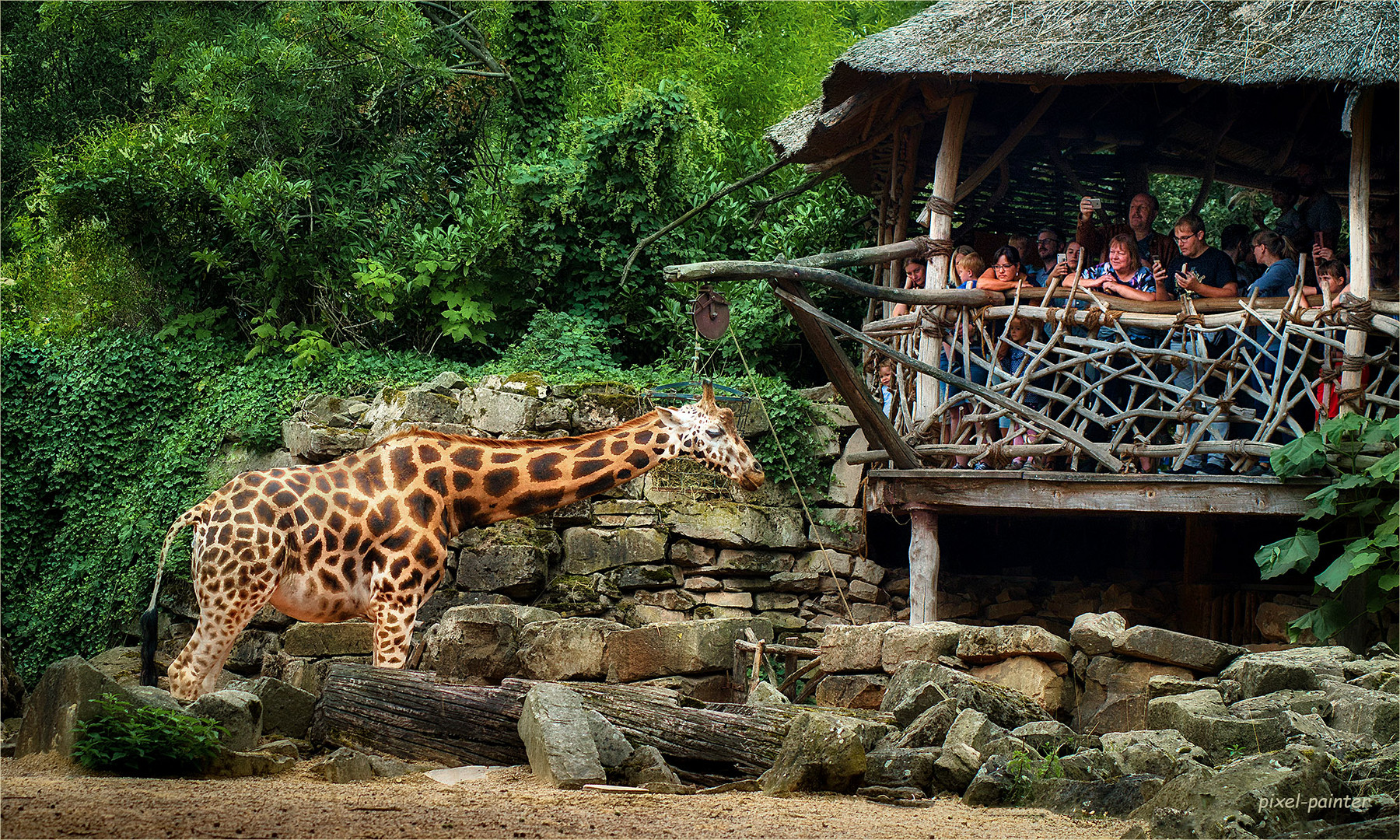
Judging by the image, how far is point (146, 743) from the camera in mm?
5680

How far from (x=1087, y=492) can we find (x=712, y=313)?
3098 mm

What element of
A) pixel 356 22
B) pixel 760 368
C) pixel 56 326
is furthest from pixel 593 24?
pixel 56 326

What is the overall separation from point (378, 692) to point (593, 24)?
497 inches

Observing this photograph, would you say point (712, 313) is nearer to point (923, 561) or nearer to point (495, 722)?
point (923, 561)

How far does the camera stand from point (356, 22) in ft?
47.8

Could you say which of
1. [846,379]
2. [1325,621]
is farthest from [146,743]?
[1325,621]

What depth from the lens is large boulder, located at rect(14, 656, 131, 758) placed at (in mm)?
6055

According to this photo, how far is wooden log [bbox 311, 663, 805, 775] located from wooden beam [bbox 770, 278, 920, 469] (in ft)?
12.2

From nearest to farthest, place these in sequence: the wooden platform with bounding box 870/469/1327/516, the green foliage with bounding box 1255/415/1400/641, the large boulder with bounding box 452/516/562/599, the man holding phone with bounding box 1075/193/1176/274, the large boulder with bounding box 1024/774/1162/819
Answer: the large boulder with bounding box 1024/774/1162/819 < the green foliage with bounding box 1255/415/1400/641 < the wooden platform with bounding box 870/469/1327/516 < the man holding phone with bounding box 1075/193/1176/274 < the large boulder with bounding box 452/516/562/599

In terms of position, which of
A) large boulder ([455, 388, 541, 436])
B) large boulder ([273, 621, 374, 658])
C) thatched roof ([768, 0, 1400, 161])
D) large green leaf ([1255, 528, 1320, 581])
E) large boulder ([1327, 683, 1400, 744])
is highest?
thatched roof ([768, 0, 1400, 161])

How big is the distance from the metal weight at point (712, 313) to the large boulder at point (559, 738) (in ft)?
12.1

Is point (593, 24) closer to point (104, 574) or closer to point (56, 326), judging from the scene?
point (56, 326)

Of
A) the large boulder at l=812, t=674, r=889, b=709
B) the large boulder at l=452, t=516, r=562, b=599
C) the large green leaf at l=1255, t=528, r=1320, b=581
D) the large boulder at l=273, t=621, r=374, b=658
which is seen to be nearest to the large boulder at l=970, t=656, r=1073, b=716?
the large boulder at l=812, t=674, r=889, b=709

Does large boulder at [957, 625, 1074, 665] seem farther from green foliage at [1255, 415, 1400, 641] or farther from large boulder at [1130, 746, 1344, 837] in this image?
large boulder at [1130, 746, 1344, 837]
